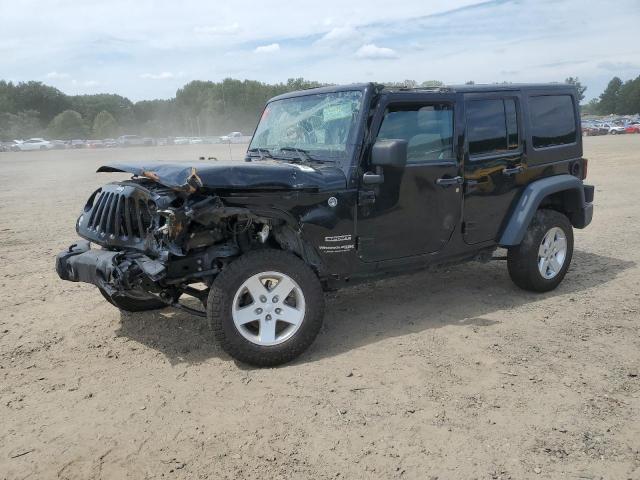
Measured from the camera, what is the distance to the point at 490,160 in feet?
16.8

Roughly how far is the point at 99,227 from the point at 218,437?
2040 mm

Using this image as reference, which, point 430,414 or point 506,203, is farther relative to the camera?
point 506,203

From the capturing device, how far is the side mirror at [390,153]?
4.07 m

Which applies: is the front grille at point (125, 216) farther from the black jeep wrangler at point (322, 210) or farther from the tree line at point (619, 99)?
the tree line at point (619, 99)

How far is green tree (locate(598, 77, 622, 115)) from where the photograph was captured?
13762 centimetres

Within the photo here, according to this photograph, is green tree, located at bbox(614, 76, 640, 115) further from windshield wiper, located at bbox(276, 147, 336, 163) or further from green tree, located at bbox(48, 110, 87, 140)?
windshield wiper, located at bbox(276, 147, 336, 163)

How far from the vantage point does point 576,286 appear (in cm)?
580

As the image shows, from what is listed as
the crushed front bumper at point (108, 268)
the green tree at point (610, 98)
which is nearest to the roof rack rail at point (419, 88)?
the crushed front bumper at point (108, 268)

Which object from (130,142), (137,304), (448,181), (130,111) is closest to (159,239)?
(137,304)

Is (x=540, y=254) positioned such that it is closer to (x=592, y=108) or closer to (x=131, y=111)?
(x=131, y=111)

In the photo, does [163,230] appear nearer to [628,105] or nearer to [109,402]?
[109,402]

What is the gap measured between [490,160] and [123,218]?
324 centimetres

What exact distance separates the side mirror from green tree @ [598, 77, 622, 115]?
153 m

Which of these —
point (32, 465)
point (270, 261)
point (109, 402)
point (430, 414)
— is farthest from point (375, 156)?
point (32, 465)
